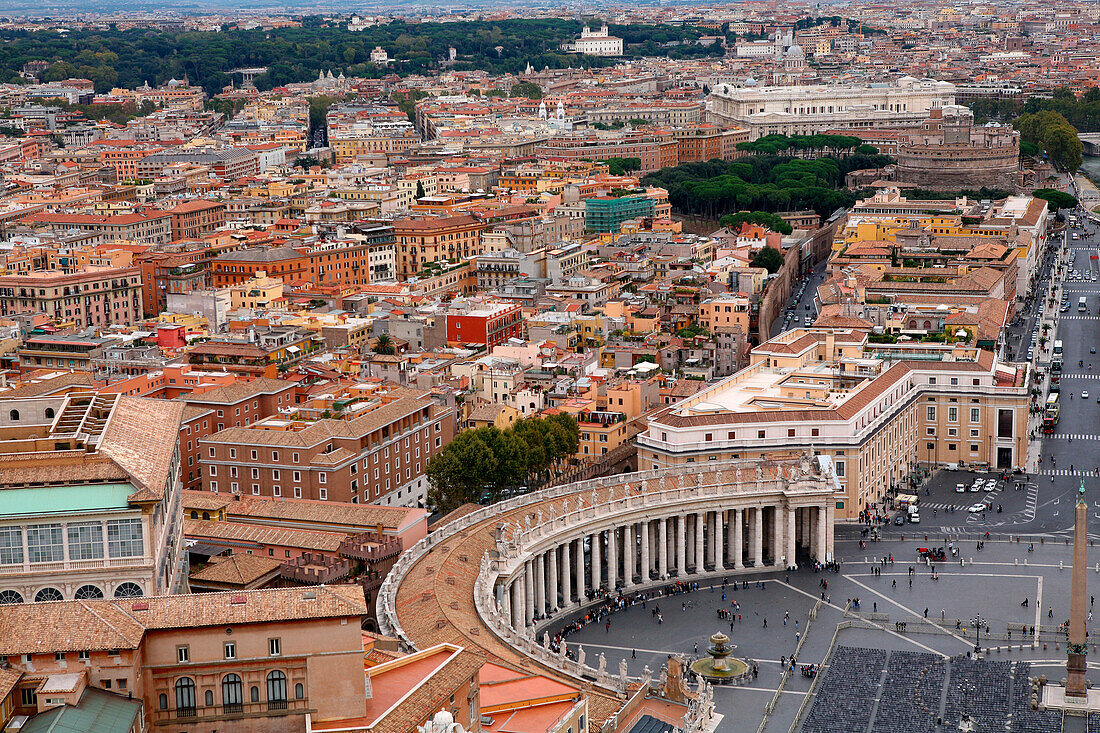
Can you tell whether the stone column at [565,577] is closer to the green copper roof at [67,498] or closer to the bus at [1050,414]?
the green copper roof at [67,498]

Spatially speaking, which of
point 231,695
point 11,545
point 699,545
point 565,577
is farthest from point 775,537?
point 231,695

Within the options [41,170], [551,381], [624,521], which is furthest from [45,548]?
[41,170]

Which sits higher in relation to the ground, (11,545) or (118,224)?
(11,545)

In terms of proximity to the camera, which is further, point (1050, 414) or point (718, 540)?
point (1050, 414)

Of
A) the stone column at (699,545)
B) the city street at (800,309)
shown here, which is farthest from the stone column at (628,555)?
the city street at (800,309)

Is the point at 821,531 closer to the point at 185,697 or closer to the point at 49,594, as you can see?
the point at 49,594

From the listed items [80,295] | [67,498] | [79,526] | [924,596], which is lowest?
[924,596]
